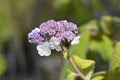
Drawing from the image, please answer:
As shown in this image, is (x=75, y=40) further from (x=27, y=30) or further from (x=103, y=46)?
(x=27, y=30)

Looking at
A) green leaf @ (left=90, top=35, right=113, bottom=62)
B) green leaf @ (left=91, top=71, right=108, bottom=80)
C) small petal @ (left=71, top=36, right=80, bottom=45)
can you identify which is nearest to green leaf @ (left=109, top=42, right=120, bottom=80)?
green leaf @ (left=91, top=71, right=108, bottom=80)

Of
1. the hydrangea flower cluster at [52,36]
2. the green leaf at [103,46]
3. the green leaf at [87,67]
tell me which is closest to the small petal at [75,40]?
the hydrangea flower cluster at [52,36]

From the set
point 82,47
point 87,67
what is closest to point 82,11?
point 82,47

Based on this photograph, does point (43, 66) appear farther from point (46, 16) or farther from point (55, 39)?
point (55, 39)

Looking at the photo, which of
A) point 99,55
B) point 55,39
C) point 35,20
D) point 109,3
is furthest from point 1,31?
point 55,39

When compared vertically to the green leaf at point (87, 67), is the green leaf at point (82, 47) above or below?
above

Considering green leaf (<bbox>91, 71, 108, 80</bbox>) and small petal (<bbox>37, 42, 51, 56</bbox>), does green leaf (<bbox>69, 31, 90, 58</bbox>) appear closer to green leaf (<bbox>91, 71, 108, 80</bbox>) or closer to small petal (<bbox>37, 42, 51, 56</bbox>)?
green leaf (<bbox>91, 71, 108, 80</bbox>)

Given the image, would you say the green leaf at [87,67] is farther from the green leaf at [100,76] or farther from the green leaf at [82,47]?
the green leaf at [82,47]
